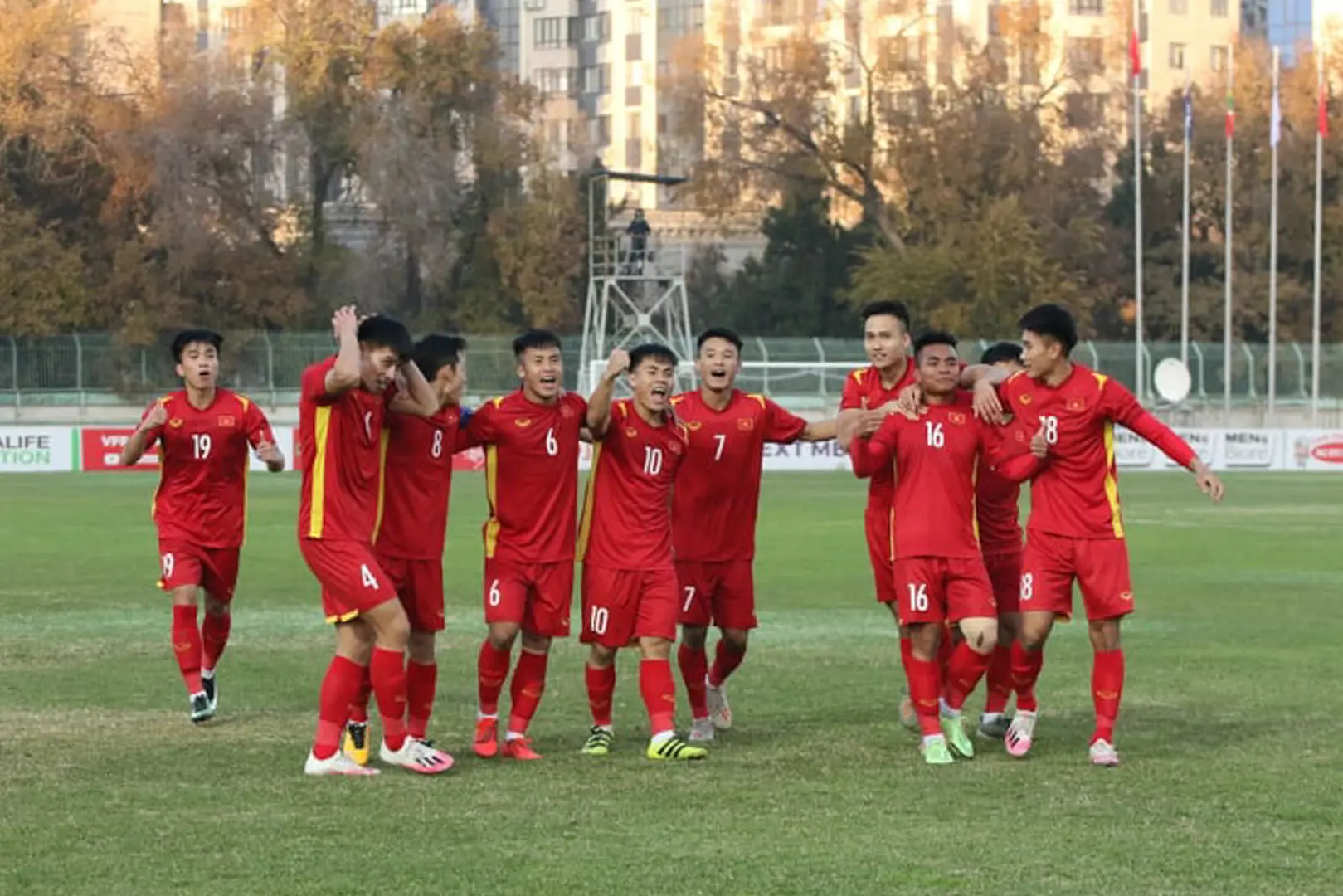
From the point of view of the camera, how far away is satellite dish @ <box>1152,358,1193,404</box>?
55688 millimetres

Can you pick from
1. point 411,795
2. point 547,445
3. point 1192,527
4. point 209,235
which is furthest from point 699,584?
point 209,235

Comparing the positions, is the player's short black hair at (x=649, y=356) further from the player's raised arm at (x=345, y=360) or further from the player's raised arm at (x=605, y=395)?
the player's raised arm at (x=345, y=360)

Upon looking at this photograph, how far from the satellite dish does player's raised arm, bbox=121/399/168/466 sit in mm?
45229

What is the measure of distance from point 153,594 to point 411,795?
1158 centimetres

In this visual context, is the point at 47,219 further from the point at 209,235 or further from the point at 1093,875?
the point at 1093,875

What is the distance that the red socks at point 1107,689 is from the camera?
11.1 m

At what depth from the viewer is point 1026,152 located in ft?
239

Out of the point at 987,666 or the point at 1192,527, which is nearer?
the point at 987,666

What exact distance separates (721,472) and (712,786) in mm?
2161

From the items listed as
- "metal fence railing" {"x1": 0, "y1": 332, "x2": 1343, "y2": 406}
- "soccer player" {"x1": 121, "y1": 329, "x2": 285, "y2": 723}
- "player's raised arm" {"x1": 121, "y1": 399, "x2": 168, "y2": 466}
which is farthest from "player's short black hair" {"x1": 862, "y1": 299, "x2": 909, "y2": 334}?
"metal fence railing" {"x1": 0, "y1": 332, "x2": 1343, "y2": 406}

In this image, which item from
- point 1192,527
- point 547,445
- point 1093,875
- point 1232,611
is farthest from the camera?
point 1192,527

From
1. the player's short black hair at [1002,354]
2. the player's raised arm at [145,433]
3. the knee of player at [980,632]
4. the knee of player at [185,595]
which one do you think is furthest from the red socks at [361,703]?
the player's short black hair at [1002,354]

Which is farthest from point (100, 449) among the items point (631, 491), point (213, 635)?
point (631, 491)

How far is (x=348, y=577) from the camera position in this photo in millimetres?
10609
